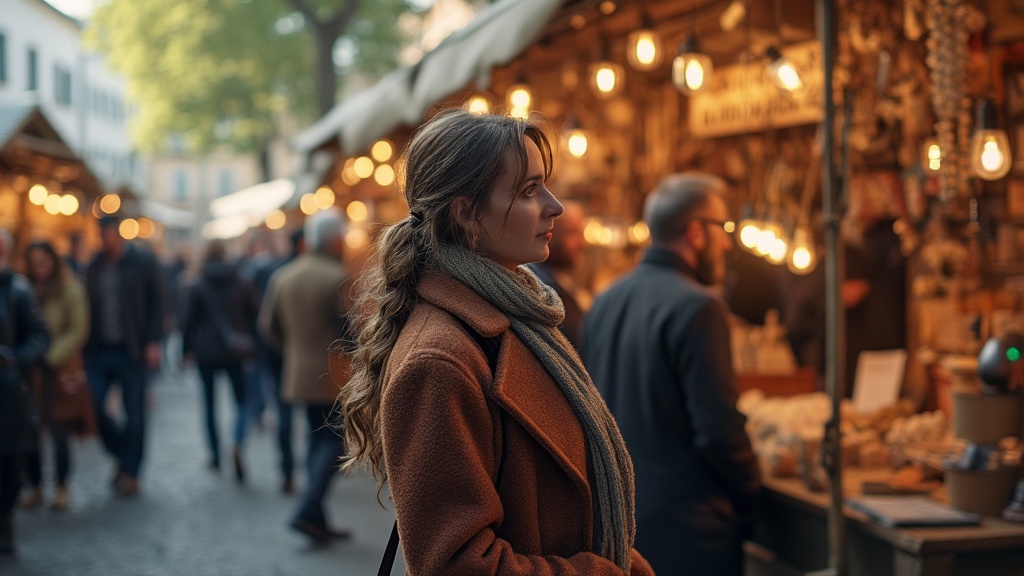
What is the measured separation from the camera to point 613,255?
9.98m

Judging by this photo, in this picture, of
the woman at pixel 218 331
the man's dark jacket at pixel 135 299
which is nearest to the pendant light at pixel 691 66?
the man's dark jacket at pixel 135 299

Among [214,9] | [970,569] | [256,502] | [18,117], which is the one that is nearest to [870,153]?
[970,569]

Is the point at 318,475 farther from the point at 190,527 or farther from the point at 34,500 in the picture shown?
the point at 34,500

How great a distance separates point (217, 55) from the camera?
2864cm

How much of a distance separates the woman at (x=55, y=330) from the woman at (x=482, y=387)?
22.9ft

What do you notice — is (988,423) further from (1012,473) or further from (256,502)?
(256,502)

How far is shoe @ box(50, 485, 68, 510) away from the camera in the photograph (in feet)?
28.1

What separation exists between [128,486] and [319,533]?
2.58 m

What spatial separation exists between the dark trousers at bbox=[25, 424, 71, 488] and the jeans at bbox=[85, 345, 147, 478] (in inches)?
18.9

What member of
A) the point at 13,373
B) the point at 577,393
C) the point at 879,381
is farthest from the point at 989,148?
the point at 13,373

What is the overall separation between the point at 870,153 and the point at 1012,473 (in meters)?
2.66

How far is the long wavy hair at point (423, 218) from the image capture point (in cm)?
227

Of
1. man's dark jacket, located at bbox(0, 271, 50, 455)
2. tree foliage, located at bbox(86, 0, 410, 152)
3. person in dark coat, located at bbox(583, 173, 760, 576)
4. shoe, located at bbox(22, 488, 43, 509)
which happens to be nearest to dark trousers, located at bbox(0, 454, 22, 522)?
man's dark jacket, located at bbox(0, 271, 50, 455)

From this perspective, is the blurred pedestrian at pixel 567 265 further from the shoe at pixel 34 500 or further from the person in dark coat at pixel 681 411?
the shoe at pixel 34 500
